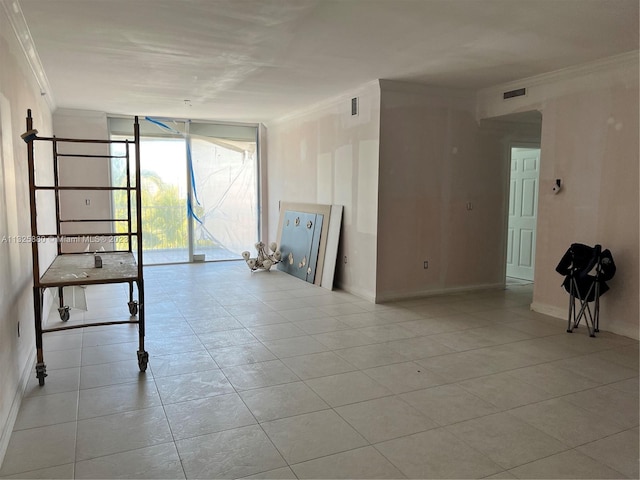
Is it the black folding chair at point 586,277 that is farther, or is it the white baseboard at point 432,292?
the white baseboard at point 432,292

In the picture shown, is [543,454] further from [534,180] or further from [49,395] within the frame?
[534,180]

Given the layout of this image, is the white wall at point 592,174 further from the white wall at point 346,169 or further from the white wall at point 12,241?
the white wall at point 12,241

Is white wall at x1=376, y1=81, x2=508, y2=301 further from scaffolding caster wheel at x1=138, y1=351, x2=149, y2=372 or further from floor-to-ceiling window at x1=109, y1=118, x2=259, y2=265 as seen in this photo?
floor-to-ceiling window at x1=109, y1=118, x2=259, y2=265

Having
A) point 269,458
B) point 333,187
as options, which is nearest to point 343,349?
point 269,458

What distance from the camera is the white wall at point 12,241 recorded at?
8.33 feet

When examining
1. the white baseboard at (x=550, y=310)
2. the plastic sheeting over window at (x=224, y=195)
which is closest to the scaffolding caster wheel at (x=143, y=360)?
the white baseboard at (x=550, y=310)

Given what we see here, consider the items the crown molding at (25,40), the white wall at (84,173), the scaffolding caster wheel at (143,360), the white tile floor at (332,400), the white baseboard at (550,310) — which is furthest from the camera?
the white wall at (84,173)

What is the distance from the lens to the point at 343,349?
3736 mm

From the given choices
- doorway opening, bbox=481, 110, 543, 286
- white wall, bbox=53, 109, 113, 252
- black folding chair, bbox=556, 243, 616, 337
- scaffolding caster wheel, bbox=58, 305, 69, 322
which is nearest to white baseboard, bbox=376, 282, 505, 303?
doorway opening, bbox=481, 110, 543, 286

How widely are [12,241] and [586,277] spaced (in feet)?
14.9

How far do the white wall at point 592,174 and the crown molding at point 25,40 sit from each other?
15.1ft

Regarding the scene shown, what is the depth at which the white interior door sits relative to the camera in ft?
22.1

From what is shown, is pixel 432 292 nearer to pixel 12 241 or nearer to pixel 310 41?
pixel 310 41

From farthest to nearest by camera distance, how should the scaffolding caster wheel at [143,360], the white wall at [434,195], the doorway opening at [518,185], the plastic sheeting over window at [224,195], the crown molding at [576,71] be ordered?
the plastic sheeting over window at [224,195] < the doorway opening at [518,185] < the white wall at [434,195] < the crown molding at [576,71] < the scaffolding caster wheel at [143,360]
